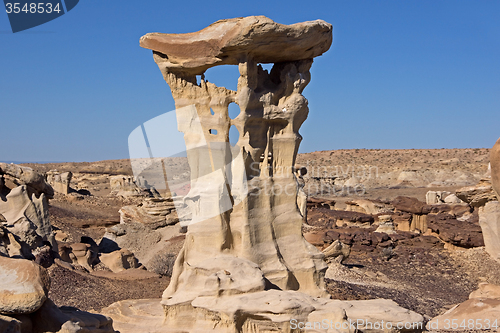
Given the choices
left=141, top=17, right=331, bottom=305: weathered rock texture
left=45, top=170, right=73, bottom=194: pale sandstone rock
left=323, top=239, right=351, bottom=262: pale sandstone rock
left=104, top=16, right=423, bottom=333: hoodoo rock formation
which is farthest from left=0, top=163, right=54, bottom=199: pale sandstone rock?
left=45, top=170, right=73, bottom=194: pale sandstone rock

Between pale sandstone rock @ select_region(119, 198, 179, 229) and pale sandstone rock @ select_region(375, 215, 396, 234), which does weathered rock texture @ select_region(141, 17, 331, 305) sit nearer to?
pale sandstone rock @ select_region(119, 198, 179, 229)

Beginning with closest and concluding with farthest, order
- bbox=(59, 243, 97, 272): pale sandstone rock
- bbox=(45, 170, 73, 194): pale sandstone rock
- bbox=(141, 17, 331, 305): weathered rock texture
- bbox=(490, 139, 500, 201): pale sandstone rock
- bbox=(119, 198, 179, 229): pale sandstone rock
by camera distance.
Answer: bbox=(490, 139, 500, 201): pale sandstone rock, bbox=(141, 17, 331, 305): weathered rock texture, bbox=(59, 243, 97, 272): pale sandstone rock, bbox=(119, 198, 179, 229): pale sandstone rock, bbox=(45, 170, 73, 194): pale sandstone rock

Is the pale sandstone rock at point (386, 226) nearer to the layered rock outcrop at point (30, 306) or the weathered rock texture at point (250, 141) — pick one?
the weathered rock texture at point (250, 141)

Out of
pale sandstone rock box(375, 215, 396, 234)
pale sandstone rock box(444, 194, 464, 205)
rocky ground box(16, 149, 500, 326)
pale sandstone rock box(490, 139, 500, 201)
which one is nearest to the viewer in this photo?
pale sandstone rock box(490, 139, 500, 201)

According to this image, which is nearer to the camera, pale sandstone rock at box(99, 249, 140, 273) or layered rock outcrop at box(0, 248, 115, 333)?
layered rock outcrop at box(0, 248, 115, 333)

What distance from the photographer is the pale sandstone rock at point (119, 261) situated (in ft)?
43.9

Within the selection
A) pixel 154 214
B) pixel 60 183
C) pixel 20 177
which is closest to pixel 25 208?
pixel 20 177

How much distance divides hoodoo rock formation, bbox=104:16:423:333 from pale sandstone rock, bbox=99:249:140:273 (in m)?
4.97

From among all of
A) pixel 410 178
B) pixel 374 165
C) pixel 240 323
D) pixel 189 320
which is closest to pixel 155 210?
pixel 189 320

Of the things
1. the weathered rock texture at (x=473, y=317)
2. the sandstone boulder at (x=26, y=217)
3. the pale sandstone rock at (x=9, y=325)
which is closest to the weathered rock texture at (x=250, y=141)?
the weathered rock texture at (x=473, y=317)

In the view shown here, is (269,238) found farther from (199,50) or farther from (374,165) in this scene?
(374,165)

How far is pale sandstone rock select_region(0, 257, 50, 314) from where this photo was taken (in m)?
4.24

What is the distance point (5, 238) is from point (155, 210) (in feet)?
29.8

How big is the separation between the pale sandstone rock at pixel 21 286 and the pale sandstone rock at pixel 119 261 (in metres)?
8.94
